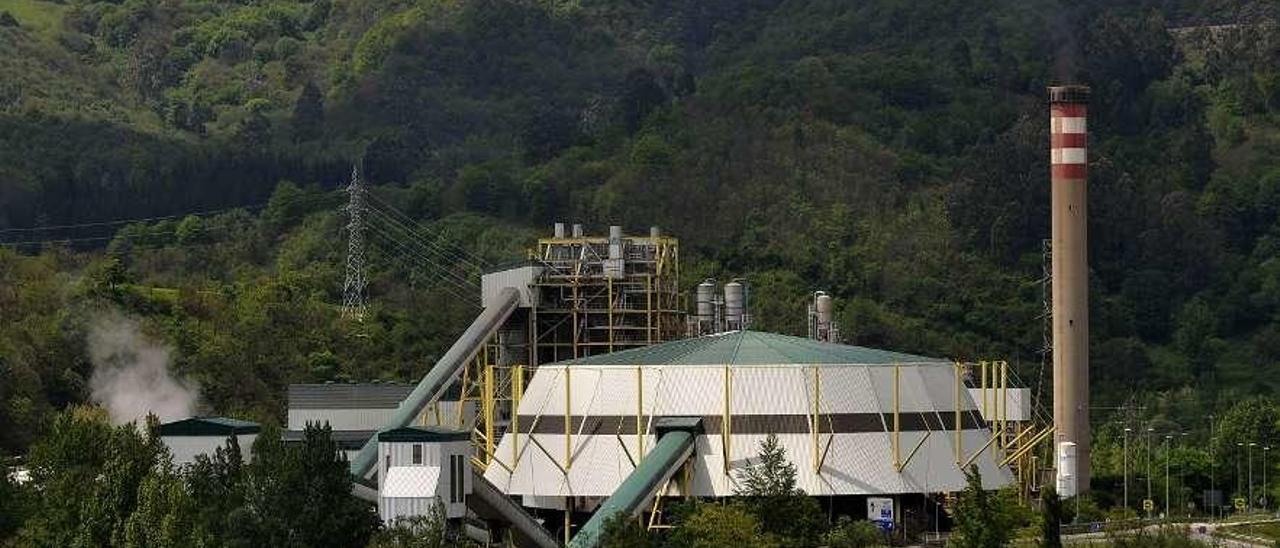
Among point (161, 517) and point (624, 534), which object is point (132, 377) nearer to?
point (161, 517)

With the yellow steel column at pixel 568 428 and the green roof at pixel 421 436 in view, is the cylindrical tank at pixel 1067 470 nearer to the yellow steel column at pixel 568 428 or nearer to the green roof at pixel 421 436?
the yellow steel column at pixel 568 428

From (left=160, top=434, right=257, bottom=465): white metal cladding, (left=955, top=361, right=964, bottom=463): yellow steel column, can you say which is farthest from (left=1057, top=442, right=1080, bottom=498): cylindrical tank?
(left=160, top=434, right=257, bottom=465): white metal cladding

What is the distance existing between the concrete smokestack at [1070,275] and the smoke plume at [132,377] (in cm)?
4856

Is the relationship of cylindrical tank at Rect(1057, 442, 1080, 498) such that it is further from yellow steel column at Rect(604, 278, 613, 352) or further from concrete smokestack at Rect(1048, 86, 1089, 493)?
yellow steel column at Rect(604, 278, 613, 352)

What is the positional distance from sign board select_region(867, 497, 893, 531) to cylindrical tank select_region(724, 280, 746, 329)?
2538 cm

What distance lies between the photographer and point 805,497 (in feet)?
419

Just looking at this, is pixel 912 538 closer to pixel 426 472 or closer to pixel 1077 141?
pixel 426 472

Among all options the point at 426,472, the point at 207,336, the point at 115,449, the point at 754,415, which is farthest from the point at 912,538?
the point at 207,336

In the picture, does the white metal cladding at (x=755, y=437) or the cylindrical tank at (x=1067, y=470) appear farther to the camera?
the cylindrical tank at (x=1067, y=470)

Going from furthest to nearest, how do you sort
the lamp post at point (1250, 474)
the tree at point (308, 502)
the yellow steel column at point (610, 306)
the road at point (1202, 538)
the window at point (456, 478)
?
the lamp post at point (1250, 474), the yellow steel column at point (610, 306), the road at point (1202, 538), the window at point (456, 478), the tree at point (308, 502)

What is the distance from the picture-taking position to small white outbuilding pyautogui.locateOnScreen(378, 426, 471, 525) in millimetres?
122750

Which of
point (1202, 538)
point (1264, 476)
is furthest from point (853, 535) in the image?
point (1264, 476)

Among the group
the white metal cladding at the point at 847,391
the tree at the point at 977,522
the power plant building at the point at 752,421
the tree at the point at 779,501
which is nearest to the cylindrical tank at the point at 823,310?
the power plant building at the point at 752,421

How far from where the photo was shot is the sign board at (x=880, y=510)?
135m
